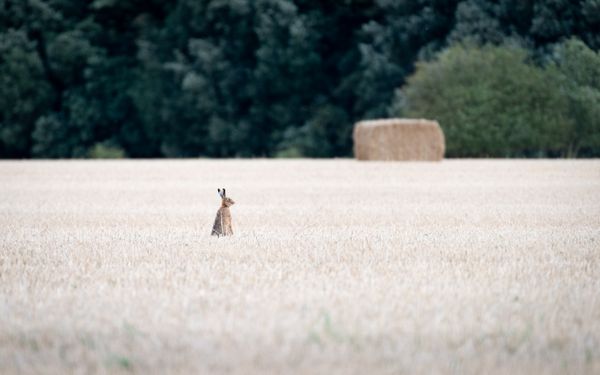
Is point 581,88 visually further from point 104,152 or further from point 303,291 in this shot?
point 303,291

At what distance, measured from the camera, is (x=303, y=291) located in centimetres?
476

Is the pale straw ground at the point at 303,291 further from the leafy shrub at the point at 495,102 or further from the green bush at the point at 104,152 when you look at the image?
the green bush at the point at 104,152

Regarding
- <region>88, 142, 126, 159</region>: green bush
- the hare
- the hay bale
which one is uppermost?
the hare

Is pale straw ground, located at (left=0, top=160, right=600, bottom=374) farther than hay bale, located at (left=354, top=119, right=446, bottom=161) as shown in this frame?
No

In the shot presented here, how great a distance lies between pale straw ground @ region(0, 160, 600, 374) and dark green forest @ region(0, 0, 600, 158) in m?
20.0

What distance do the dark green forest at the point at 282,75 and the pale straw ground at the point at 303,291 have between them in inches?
787

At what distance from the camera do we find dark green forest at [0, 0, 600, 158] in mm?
29922

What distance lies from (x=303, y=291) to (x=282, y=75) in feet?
106

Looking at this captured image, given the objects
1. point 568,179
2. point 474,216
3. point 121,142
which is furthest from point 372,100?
point 474,216

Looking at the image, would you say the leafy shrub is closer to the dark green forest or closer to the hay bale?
the dark green forest

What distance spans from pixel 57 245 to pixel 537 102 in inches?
970

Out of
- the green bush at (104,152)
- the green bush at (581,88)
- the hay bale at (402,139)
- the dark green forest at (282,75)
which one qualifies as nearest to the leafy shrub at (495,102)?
the dark green forest at (282,75)

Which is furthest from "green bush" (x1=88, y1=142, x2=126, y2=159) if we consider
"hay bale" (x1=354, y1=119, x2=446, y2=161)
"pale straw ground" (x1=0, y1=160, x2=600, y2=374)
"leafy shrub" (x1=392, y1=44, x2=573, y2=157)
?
"pale straw ground" (x1=0, y1=160, x2=600, y2=374)

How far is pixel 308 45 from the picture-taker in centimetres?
3572
